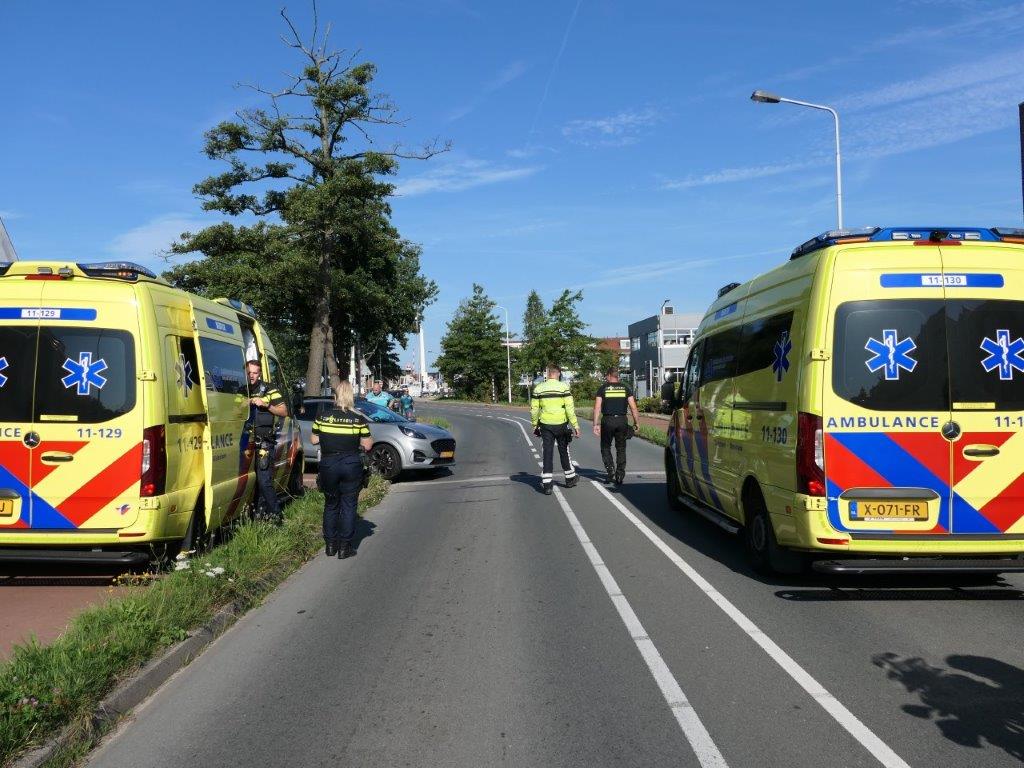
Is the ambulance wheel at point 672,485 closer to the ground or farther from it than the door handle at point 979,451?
closer to the ground

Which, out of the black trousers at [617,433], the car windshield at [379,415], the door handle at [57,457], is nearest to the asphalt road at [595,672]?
the door handle at [57,457]

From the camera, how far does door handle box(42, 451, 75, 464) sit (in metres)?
6.89

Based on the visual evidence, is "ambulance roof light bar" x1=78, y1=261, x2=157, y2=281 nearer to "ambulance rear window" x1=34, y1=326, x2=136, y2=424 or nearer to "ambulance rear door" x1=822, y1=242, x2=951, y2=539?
"ambulance rear window" x1=34, y1=326, x2=136, y2=424

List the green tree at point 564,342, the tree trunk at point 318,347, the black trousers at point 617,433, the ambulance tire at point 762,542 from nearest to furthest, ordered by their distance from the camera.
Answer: the ambulance tire at point 762,542, the black trousers at point 617,433, the tree trunk at point 318,347, the green tree at point 564,342

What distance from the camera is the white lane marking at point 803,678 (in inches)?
153

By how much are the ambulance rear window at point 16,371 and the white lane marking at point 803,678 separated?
567 cm

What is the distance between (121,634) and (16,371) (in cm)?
294

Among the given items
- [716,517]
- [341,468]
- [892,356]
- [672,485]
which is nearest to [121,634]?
[341,468]

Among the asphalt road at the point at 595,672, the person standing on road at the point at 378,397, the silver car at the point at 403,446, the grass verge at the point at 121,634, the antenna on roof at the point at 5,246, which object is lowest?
the asphalt road at the point at 595,672

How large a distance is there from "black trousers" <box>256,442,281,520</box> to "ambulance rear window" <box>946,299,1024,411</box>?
6.89 m

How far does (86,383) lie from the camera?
6.94 meters

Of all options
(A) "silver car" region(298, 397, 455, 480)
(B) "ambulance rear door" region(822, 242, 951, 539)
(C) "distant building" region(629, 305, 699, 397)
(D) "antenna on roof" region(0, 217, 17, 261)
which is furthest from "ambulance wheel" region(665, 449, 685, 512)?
(C) "distant building" region(629, 305, 699, 397)

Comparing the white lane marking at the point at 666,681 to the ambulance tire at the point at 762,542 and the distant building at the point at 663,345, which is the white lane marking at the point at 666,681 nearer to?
the ambulance tire at the point at 762,542

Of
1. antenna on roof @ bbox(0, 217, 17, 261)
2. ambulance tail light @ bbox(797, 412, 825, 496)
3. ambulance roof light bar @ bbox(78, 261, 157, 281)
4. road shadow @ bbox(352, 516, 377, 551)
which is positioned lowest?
road shadow @ bbox(352, 516, 377, 551)
